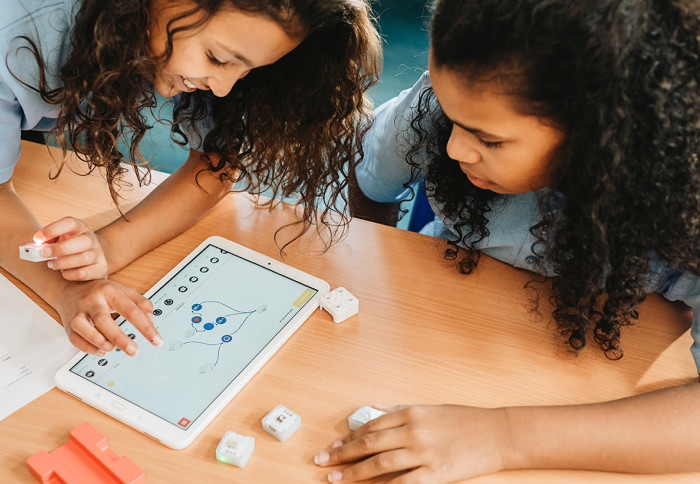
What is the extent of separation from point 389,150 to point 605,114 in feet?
1.34

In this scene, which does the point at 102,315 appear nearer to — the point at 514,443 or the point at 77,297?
the point at 77,297

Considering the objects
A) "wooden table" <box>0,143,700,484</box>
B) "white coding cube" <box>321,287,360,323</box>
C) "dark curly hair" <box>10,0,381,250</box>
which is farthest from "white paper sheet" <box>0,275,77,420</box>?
"white coding cube" <box>321,287,360,323</box>

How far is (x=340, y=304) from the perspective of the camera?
2.37ft

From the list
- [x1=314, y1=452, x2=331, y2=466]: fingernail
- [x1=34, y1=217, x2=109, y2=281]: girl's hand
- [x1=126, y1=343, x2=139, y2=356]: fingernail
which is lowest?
[x1=314, y1=452, x2=331, y2=466]: fingernail

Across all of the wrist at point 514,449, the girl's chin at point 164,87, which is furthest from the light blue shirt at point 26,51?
the wrist at point 514,449

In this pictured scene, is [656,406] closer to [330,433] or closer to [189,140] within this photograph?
[330,433]

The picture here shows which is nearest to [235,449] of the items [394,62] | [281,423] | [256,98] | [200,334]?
[281,423]

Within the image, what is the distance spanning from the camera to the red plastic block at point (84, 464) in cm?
55

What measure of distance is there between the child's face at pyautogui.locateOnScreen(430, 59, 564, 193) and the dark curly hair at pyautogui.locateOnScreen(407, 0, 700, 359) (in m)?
0.01

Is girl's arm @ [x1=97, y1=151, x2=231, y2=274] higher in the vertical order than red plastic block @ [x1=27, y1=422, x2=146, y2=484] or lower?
higher

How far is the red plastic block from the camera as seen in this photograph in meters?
0.55

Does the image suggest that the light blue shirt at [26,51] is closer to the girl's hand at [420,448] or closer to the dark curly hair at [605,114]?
the dark curly hair at [605,114]

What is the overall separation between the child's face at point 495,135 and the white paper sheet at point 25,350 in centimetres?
52

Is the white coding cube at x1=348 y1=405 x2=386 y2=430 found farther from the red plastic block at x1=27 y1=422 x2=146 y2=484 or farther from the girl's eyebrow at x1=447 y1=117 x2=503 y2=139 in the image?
the girl's eyebrow at x1=447 y1=117 x2=503 y2=139
